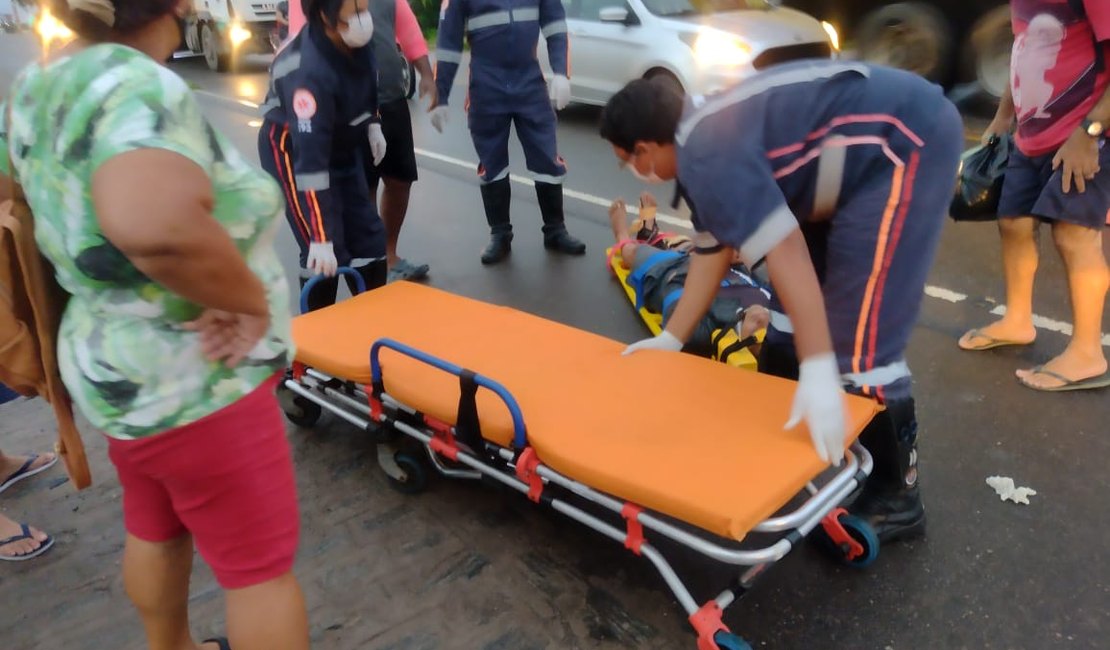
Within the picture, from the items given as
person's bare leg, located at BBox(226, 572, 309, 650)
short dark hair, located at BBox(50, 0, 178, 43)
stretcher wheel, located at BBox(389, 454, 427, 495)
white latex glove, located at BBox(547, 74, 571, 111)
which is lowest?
stretcher wheel, located at BBox(389, 454, 427, 495)

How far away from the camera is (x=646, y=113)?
6.67 ft

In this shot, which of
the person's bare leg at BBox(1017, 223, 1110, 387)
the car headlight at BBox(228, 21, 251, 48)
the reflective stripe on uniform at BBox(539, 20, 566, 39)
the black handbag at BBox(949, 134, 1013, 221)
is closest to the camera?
the person's bare leg at BBox(1017, 223, 1110, 387)

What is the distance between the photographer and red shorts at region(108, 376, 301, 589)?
4.72 feet

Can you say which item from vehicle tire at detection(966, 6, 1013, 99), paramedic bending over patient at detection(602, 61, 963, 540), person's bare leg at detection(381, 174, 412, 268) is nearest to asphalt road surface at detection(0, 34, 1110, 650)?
paramedic bending over patient at detection(602, 61, 963, 540)

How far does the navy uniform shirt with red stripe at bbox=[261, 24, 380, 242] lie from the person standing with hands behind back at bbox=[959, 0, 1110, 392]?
8.31ft

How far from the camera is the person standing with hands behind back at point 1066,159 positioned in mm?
2805

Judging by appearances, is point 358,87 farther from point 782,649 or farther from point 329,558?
point 782,649

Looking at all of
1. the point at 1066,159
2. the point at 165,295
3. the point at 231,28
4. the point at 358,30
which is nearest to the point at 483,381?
the point at 165,295

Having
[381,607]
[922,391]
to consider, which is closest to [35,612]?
[381,607]

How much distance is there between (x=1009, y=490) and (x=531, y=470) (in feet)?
5.18

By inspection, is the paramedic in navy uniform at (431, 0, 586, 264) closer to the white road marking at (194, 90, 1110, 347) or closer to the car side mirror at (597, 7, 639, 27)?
the white road marking at (194, 90, 1110, 347)

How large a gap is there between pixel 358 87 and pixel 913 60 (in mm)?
5688

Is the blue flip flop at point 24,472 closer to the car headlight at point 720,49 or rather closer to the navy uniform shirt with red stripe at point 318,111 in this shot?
the navy uniform shirt with red stripe at point 318,111

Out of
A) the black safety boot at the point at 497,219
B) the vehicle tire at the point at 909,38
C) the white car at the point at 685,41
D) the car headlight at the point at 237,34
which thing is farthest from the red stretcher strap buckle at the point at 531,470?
the car headlight at the point at 237,34
